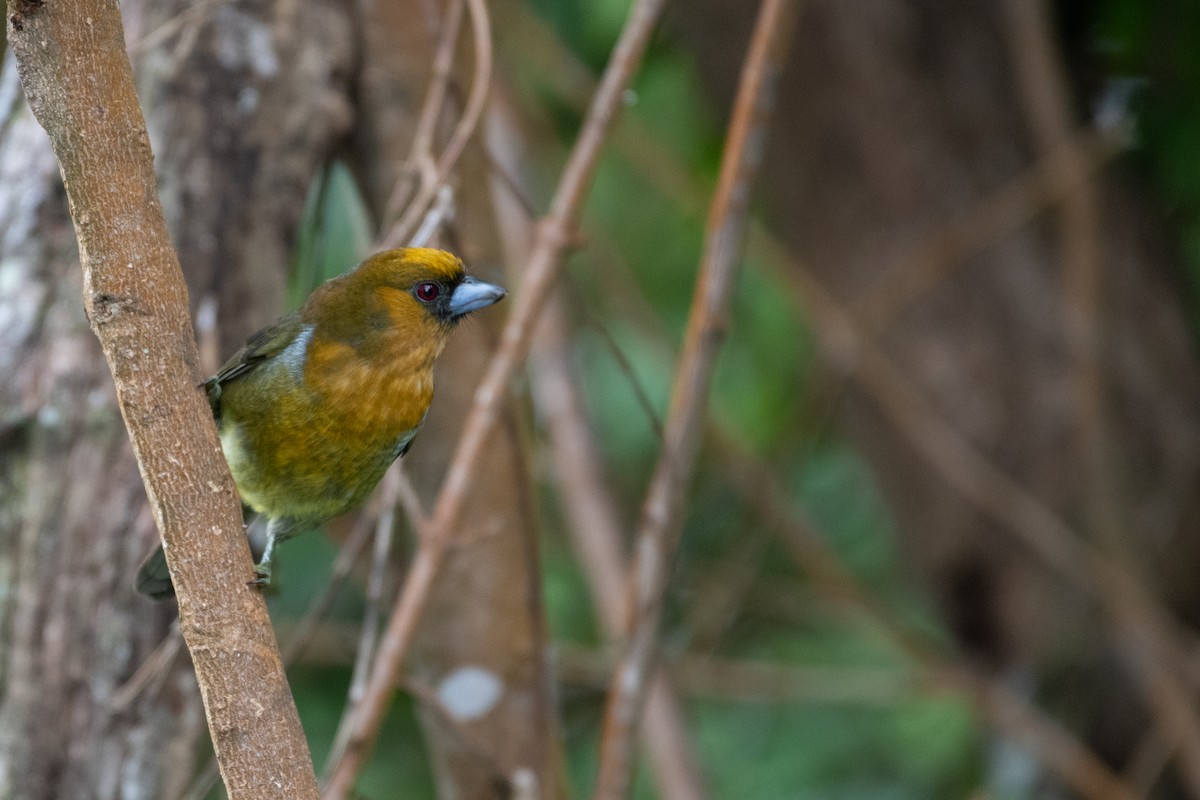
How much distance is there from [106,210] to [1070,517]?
11.5 feet

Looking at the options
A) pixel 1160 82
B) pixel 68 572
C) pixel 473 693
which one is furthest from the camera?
pixel 1160 82

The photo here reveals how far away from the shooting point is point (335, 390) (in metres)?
2.33

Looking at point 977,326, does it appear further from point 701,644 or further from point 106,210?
point 106,210

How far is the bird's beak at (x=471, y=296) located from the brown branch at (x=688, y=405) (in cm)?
59

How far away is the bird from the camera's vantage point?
2.31m

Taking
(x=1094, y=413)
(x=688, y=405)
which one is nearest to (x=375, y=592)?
(x=688, y=405)

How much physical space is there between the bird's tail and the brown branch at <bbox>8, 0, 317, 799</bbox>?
0.85 metres

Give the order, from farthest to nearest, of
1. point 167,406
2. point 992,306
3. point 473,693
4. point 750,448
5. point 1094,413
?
point 750,448, point 992,306, point 1094,413, point 473,693, point 167,406

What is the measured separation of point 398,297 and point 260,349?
27cm

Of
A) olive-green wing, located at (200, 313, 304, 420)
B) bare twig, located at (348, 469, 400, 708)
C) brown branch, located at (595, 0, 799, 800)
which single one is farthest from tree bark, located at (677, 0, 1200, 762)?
olive-green wing, located at (200, 313, 304, 420)

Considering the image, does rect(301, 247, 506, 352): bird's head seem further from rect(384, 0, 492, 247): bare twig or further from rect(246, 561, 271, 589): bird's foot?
rect(246, 561, 271, 589): bird's foot

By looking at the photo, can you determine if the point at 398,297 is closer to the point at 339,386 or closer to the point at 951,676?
the point at 339,386

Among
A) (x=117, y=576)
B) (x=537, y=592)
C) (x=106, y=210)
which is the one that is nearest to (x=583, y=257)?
(x=537, y=592)

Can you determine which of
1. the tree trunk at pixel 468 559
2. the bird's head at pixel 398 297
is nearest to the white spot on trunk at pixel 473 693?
the tree trunk at pixel 468 559
